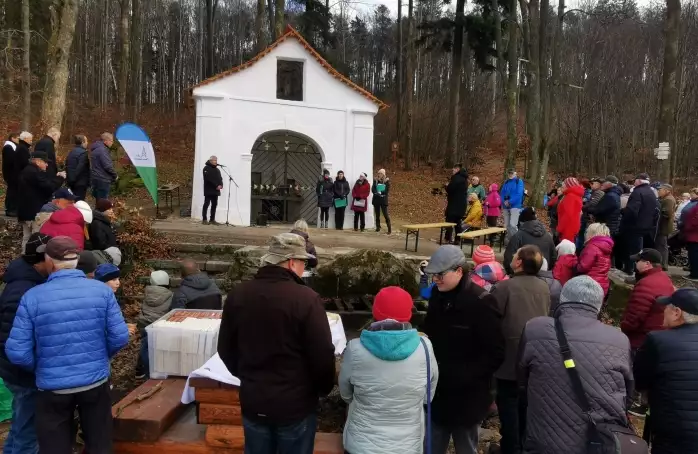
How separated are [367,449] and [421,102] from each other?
28858mm

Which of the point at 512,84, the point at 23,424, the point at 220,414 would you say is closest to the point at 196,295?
the point at 220,414

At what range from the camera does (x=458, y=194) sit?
1078 cm

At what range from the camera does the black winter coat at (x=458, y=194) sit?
10656mm

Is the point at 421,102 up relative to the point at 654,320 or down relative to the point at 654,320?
up

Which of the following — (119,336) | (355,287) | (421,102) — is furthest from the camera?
(421,102)

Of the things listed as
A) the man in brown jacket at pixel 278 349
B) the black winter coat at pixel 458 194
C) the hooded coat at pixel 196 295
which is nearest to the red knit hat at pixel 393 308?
the man in brown jacket at pixel 278 349

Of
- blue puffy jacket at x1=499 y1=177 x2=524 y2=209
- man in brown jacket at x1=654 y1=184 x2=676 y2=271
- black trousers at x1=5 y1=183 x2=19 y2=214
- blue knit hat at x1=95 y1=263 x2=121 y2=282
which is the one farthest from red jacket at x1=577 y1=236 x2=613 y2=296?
black trousers at x1=5 y1=183 x2=19 y2=214

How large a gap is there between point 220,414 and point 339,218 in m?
10.4

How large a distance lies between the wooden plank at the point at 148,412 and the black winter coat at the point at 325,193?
377 inches

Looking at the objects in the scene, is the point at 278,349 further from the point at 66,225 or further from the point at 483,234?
the point at 483,234

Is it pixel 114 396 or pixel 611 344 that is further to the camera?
pixel 114 396

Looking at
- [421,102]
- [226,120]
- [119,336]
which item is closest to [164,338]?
[119,336]

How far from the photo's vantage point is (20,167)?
9.12m

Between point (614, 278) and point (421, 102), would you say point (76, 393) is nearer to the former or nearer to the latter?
point (614, 278)
